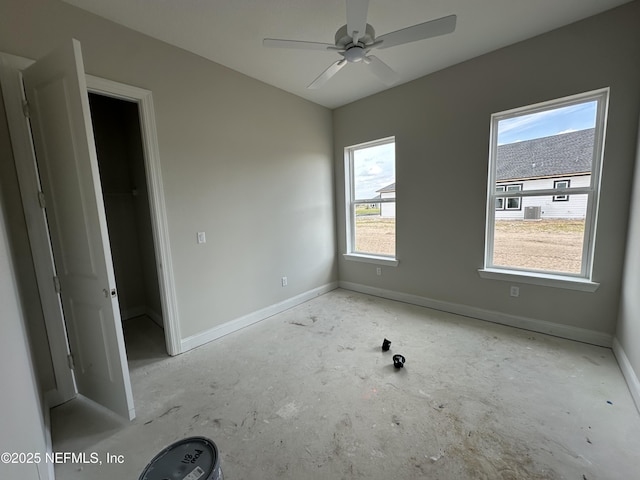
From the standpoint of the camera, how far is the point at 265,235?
3258 millimetres

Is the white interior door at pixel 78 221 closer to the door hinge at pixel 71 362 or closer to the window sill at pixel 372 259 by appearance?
the door hinge at pixel 71 362

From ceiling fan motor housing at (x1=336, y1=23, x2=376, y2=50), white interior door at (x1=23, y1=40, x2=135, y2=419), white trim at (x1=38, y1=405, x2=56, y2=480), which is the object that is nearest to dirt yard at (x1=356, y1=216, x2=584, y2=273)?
ceiling fan motor housing at (x1=336, y1=23, x2=376, y2=50)

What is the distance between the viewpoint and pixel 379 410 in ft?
A: 5.82

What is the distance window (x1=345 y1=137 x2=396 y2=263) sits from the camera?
3709mm

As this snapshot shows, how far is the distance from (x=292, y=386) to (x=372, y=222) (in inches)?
102

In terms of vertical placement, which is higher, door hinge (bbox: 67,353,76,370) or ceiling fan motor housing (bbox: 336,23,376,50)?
ceiling fan motor housing (bbox: 336,23,376,50)

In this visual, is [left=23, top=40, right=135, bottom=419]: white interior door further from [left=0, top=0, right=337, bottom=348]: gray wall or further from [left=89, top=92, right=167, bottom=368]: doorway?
[left=89, top=92, right=167, bottom=368]: doorway

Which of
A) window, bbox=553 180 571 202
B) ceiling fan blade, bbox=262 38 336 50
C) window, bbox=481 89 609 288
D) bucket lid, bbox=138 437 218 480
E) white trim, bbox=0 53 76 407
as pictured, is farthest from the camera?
window, bbox=553 180 571 202

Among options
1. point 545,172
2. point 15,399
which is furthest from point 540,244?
point 15,399

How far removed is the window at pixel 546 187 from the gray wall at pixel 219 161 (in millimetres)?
2233

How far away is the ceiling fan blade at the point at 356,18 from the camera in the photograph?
4.65ft

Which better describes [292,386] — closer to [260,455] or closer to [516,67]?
[260,455]

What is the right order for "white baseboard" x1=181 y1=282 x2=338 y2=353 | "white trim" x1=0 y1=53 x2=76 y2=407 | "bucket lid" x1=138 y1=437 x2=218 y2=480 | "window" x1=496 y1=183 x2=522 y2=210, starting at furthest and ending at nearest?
1. "window" x1=496 y1=183 x2=522 y2=210
2. "white baseboard" x1=181 y1=282 x2=338 y2=353
3. "white trim" x1=0 y1=53 x2=76 y2=407
4. "bucket lid" x1=138 y1=437 x2=218 y2=480

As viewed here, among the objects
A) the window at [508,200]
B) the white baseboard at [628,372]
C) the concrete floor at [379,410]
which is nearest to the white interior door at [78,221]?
the concrete floor at [379,410]
